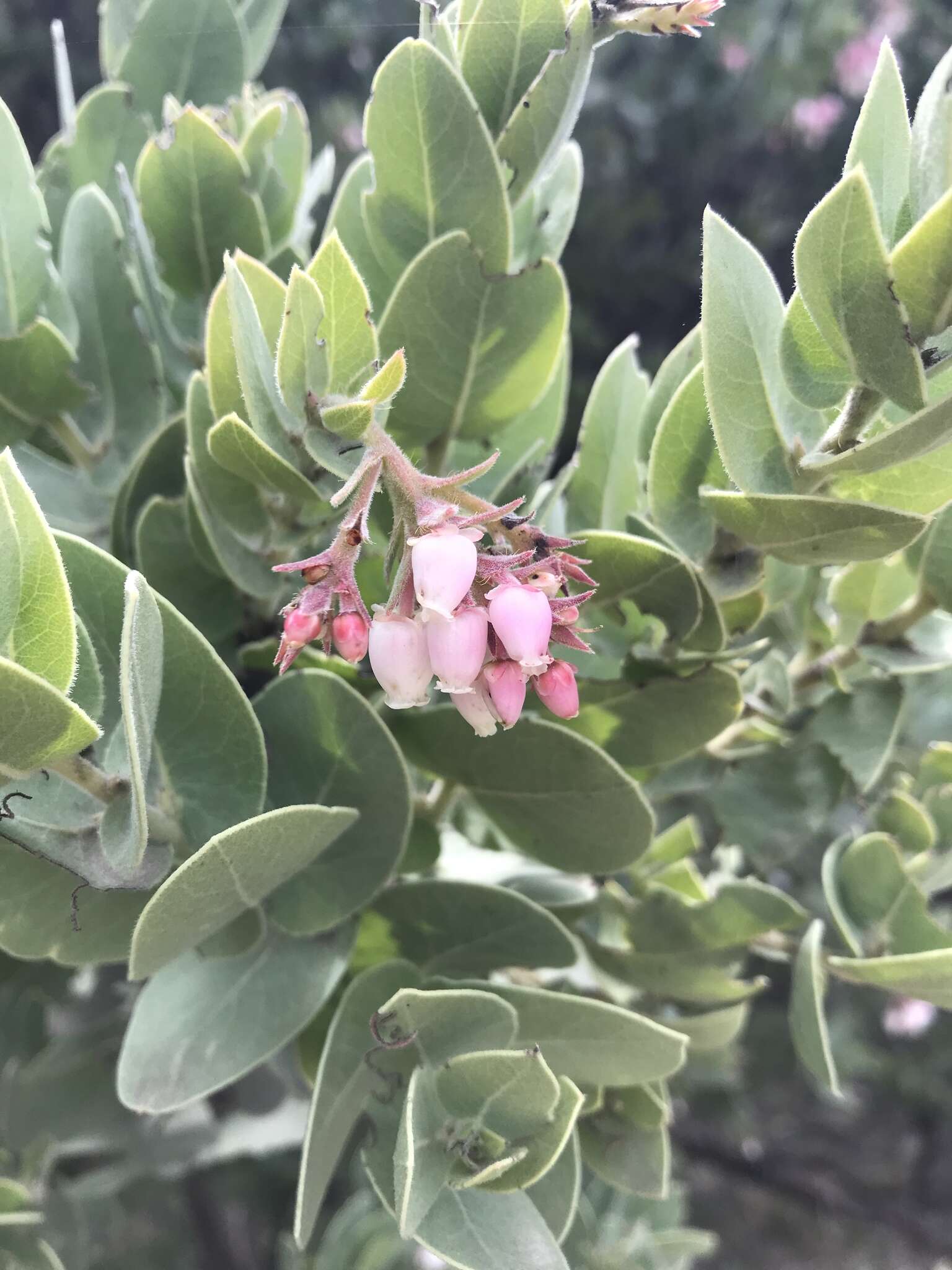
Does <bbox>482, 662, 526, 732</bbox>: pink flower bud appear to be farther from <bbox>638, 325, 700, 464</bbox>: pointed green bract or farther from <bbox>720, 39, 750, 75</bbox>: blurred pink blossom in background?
<bbox>720, 39, 750, 75</bbox>: blurred pink blossom in background

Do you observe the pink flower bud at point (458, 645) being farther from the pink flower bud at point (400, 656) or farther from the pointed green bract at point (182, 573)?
the pointed green bract at point (182, 573)

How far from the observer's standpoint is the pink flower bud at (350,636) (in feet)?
1.76

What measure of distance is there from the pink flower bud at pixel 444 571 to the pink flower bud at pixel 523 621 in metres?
0.02

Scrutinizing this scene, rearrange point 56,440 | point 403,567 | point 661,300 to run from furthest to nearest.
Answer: point 661,300 < point 56,440 < point 403,567

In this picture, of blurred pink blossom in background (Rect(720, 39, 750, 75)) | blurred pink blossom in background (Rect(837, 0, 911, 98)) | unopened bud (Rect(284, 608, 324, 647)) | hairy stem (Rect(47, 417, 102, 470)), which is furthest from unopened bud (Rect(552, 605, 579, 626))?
blurred pink blossom in background (Rect(720, 39, 750, 75))

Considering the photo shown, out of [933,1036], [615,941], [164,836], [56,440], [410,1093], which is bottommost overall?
[933,1036]

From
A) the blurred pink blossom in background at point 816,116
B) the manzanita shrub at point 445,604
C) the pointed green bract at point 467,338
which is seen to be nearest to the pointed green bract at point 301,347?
the manzanita shrub at point 445,604

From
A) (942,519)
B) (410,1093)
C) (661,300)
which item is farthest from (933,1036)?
(410,1093)

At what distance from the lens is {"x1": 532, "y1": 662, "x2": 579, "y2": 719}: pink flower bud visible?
566mm

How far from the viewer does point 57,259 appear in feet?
3.24

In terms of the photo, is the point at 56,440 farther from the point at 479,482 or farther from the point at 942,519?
the point at 942,519

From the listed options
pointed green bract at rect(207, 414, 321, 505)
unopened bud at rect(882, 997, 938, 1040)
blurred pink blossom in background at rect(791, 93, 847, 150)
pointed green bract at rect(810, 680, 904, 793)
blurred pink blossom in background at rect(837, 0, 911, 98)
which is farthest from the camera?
unopened bud at rect(882, 997, 938, 1040)

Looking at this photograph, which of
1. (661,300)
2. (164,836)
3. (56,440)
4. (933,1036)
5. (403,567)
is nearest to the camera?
(403,567)

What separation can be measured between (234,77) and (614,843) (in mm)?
766
